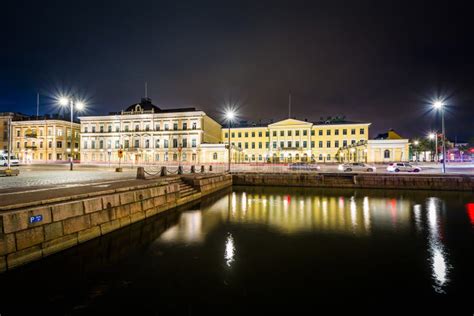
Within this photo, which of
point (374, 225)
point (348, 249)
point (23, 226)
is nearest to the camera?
point (23, 226)

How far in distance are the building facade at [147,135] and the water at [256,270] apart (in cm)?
4924

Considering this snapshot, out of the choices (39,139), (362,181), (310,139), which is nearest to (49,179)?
(362,181)

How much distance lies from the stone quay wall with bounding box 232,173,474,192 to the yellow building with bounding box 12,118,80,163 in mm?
60383

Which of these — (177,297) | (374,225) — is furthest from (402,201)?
(177,297)

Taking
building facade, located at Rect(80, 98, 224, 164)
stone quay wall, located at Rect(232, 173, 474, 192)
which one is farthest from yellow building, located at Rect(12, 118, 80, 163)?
stone quay wall, located at Rect(232, 173, 474, 192)

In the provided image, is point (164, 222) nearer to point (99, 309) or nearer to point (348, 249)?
point (99, 309)

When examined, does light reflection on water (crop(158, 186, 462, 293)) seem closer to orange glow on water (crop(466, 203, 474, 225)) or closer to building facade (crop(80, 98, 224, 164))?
orange glow on water (crop(466, 203, 474, 225))

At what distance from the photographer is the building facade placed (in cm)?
6147

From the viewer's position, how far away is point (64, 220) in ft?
27.3

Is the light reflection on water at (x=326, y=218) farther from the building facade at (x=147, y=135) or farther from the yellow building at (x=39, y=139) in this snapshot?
the yellow building at (x=39, y=139)

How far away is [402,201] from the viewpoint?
19312 millimetres

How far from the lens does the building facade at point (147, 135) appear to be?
61.5 m

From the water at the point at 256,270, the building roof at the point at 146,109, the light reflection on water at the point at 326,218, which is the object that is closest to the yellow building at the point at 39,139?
the building roof at the point at 146,109

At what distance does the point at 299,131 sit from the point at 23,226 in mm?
64940
